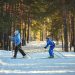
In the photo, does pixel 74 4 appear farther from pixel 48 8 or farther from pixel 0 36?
pixel 0 36

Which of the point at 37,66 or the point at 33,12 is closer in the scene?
the point at 37,66

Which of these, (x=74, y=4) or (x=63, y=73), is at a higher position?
(x=74, y=4)

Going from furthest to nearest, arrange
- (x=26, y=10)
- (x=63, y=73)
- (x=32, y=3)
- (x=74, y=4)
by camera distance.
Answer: (x=26, y=10), (x=32, y=3), (x=74, y=4), (x=63, y=73)

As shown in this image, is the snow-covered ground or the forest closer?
the snow-covered ground

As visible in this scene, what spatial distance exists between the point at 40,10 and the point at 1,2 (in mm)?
6214

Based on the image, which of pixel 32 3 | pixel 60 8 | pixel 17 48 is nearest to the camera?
pixel 17 48

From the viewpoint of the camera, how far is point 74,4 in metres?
35.0

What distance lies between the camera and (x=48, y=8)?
3981 cm

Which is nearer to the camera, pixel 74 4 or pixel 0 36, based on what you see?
pixel 74 4

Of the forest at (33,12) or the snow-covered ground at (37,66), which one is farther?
the forest at (33,12)

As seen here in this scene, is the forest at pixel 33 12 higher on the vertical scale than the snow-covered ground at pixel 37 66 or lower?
higher

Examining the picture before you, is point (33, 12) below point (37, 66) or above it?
above

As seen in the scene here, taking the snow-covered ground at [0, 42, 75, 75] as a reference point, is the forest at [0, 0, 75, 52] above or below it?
above

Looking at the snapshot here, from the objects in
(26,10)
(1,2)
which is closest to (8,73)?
(1,2)
